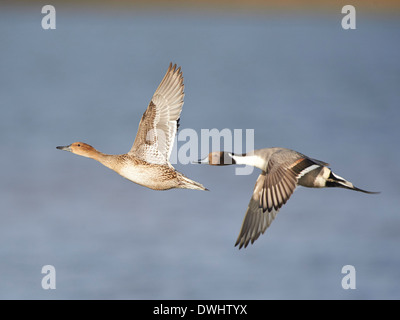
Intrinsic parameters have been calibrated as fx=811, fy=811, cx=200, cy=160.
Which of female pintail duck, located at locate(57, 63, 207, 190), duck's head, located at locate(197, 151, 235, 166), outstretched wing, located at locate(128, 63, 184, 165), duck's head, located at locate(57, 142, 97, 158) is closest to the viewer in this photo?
female pintail duck, located at locate(57, 63, 207, 190)

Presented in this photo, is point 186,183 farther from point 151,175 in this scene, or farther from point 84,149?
point 84,149

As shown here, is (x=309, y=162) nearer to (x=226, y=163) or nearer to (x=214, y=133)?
(x=226, y=163)

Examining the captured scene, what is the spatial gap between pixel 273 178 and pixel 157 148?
69 centimetres

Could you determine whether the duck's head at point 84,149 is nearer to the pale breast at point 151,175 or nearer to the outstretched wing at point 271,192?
the pale breast at point 151,175

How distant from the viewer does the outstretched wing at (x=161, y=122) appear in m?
4.64

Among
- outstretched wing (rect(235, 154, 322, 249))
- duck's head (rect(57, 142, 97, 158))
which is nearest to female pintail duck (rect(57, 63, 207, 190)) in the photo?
duck's head (rect(57, 142, 97, 158))

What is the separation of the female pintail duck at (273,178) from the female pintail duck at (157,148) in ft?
1.26

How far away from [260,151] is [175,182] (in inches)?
27.8

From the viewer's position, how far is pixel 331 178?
16.3 ft

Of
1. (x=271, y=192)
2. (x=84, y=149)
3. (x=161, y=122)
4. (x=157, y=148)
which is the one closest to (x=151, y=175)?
(x=157, y=148)

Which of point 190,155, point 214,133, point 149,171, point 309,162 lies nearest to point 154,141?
point 149,171

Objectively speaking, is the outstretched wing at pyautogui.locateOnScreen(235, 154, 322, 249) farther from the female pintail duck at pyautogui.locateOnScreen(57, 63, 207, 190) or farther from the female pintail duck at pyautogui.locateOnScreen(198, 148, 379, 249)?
the female pintail duck at pyautogui.locateOnScreen(57, 63, 207, 190)

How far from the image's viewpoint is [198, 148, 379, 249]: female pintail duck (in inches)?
176

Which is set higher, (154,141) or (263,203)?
(154,141)
